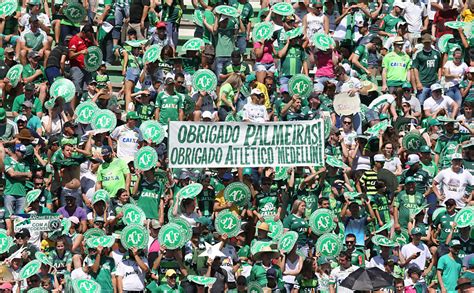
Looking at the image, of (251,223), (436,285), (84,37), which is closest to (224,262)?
(251,223)

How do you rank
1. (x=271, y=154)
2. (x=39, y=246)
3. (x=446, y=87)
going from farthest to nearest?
(x=446, y=87) < (x=271, y=154) < (x=39, y=246)

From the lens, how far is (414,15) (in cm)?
3041

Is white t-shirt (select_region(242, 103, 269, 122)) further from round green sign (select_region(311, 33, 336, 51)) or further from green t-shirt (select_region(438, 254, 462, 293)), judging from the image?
green t-shirt (select_region(438, 254, 462, 293))

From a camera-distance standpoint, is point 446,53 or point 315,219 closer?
point 315,219

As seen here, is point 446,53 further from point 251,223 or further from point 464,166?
point 251,223

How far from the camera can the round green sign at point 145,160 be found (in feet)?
87.5

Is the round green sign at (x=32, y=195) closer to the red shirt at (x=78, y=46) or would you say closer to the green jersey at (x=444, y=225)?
the red shirt at (x=78, y=46)

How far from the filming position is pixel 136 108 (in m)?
28.1

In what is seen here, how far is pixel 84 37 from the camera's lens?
94.6 ft

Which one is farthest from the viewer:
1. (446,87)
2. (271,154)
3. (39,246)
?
(446,87)

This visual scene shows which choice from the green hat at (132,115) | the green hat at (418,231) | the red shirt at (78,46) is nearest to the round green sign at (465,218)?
the green hat at (418,231)

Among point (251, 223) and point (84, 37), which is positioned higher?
point (84, 37)

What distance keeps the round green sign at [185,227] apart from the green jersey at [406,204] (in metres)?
3.27

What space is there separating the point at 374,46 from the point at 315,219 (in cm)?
454
